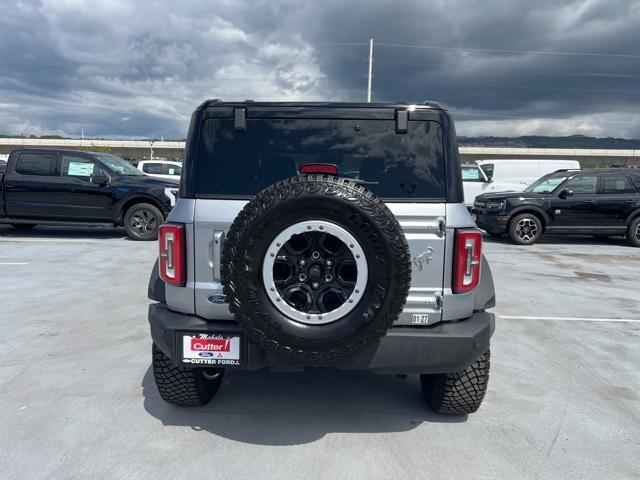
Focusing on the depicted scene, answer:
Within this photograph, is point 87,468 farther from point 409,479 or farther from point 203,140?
point 203,140

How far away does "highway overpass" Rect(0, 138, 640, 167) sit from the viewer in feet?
235

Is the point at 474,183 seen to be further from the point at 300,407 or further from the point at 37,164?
the point at 300,407

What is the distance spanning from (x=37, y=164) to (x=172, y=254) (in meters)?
9.13

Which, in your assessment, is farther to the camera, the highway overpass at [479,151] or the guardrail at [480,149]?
the highway overpass at [479,151]

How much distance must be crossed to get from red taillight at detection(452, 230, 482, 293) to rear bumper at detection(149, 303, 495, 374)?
0.79 ft

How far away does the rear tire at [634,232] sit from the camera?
35.5ft

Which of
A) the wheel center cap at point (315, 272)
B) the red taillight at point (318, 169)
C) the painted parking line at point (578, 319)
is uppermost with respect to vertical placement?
the red taillight at point (318, 169)

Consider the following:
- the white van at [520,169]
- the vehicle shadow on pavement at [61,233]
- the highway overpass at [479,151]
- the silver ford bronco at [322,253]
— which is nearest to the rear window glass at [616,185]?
the white van at [520,169]

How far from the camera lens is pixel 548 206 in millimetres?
10727

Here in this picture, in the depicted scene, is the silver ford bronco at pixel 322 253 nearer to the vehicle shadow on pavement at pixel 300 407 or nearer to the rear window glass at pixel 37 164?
the vehicle shadow on pavement at pixel 300 407

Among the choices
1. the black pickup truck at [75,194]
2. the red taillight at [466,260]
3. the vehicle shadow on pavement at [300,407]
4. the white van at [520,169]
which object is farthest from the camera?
the white van at [520,169]

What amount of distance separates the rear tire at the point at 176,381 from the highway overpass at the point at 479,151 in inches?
2674

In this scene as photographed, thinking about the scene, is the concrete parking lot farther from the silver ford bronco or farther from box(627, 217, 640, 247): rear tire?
box(627, 217, 640, 247): rear tire

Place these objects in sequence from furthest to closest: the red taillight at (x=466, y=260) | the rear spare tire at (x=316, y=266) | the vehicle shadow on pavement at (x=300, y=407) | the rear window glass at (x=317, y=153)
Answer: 1. the vehicle shadow on pavement at (x=300, y=407)
2. the rear window glass at (x=317, y=153)
3. the red taillight at (x=466, y=260)
4. the rear spare tire at (x=316, y=266)
